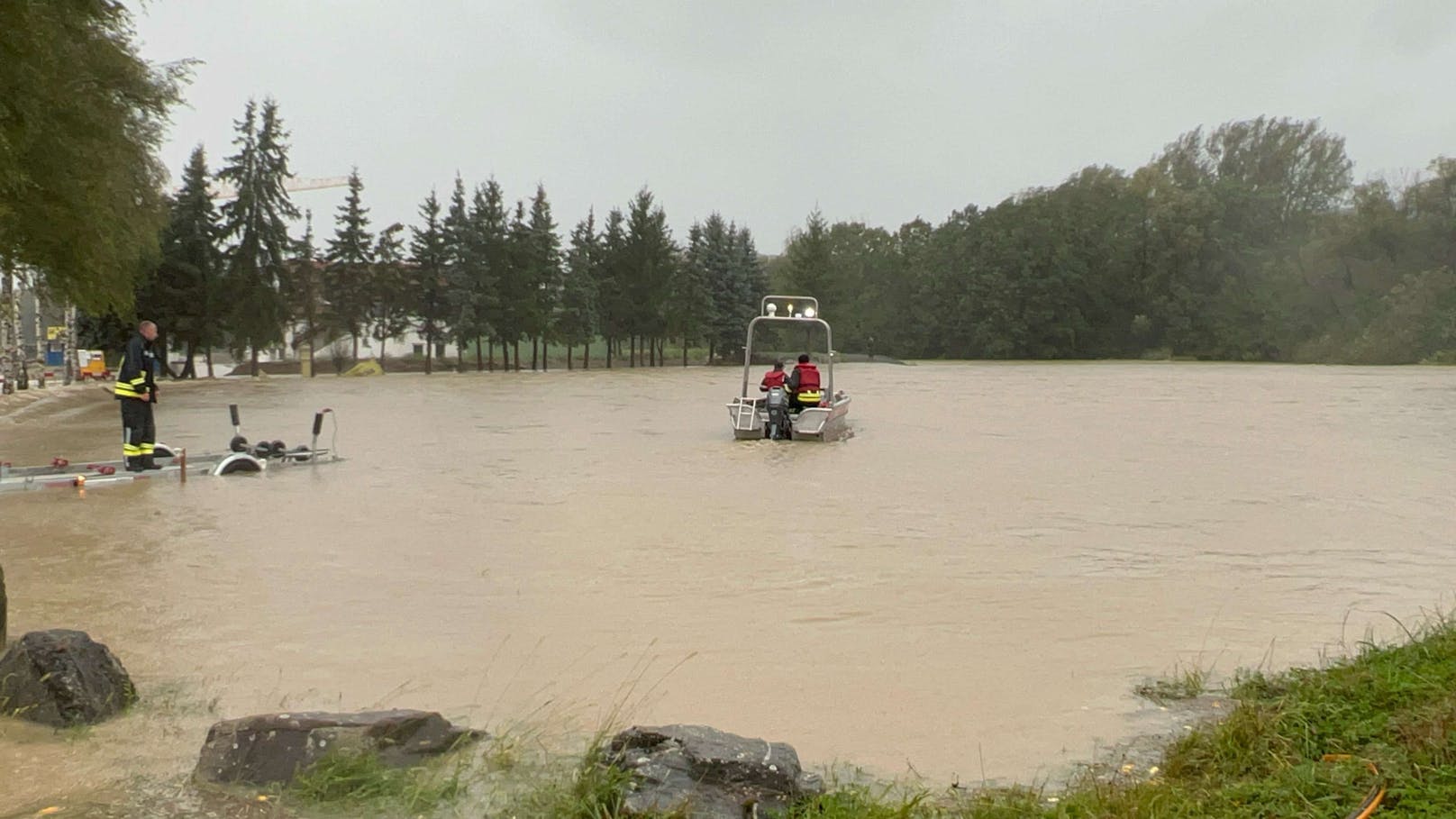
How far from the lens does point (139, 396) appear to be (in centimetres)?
1509

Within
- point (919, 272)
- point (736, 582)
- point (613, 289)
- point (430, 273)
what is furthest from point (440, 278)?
point (736, 582)

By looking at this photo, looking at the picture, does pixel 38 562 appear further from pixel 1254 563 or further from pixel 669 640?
pixel 1254 563

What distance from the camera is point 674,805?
14.2 feet

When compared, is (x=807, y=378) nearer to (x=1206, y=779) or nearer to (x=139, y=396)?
(x=139, y=396)

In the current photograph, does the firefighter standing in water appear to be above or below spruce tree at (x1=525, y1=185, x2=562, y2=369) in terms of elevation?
below

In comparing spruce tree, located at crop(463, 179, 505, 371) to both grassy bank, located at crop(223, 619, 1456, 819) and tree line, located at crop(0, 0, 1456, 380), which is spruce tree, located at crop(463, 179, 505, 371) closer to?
tree line, located at crop(0, 0, 1456, 380)

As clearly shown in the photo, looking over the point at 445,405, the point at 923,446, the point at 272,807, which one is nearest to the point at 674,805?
the point at 272,807

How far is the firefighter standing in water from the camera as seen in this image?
49.1 ft

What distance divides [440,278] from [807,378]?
4449 centimetres

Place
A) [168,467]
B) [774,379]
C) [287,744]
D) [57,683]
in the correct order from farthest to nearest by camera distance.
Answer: [774,379] < [168,467] < [57,683] < [287,744]

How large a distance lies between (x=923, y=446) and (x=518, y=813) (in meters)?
19.2

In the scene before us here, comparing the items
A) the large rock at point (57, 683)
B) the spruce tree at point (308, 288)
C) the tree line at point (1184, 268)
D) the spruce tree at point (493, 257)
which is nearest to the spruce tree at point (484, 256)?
the spruce tree at point (493, 257)

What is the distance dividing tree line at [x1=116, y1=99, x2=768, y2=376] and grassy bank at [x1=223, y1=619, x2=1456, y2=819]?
133 feet

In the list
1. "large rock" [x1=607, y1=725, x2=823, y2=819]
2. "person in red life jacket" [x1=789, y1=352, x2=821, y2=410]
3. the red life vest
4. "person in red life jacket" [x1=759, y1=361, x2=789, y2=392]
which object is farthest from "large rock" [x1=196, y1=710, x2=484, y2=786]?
the red life vest
